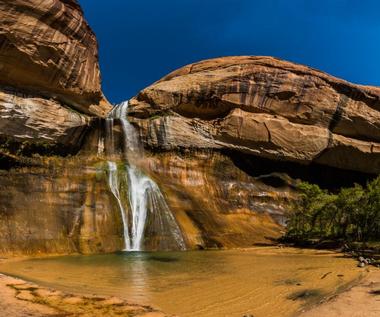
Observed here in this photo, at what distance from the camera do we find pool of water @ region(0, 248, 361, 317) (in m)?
11.3

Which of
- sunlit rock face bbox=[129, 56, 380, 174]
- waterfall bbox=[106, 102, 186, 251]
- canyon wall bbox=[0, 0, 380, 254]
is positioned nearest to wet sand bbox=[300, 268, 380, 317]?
waterfall bbox=[106, 102, 186, 251]

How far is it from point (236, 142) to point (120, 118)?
12.0m

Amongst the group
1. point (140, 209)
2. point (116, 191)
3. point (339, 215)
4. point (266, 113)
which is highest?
point (266, 113)

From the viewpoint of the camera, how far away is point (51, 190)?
31.1 metres

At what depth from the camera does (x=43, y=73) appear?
3597 cm

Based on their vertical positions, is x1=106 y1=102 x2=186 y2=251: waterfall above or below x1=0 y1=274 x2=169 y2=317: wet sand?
above

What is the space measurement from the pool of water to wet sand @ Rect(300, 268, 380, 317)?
2.23 ft

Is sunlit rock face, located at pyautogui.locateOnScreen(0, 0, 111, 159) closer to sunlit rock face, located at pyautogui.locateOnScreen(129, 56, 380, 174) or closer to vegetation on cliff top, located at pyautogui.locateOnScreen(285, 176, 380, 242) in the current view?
sunlit rock face, located at pyautogui.locateOnScreen(129, 56, 380, 174)

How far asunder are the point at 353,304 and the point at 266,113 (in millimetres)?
37604

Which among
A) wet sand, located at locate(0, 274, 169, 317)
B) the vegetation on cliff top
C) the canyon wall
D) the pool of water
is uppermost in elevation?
the canyon wall

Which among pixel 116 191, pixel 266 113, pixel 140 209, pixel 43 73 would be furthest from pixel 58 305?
pixel 266 113

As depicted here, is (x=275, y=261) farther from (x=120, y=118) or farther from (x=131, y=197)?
(x=120, y=118)

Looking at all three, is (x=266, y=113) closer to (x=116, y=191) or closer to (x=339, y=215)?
(x=339, y=215)

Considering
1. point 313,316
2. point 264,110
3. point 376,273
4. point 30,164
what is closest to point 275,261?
point 376,273
